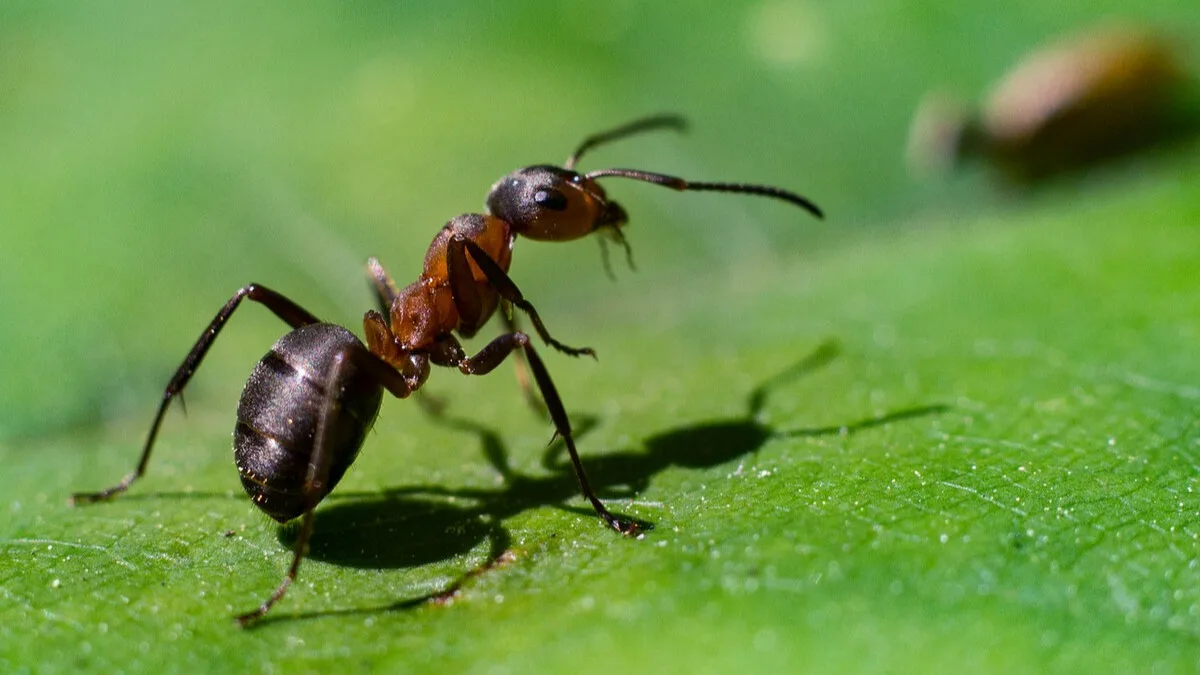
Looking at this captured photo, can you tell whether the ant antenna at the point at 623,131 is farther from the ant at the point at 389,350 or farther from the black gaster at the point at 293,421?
the black gaster at the point at 293,421

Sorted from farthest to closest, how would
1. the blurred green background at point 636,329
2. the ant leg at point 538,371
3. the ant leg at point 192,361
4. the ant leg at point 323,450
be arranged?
the ant leg at point 192,361 → the ant leg at point 538,371 → the ant leg at point 323,450 → the blurred green background at point 636,329

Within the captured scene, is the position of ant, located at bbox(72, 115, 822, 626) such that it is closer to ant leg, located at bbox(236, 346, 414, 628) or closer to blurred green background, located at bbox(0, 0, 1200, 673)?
ant leg, located at bbox(236, 346, 414, 628)

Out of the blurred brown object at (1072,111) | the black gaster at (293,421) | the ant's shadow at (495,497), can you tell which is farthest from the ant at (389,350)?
the blurred brown object at (1072,111)

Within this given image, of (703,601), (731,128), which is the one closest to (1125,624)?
(703,601)

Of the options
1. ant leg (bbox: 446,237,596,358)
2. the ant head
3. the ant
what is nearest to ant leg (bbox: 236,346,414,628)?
the ant

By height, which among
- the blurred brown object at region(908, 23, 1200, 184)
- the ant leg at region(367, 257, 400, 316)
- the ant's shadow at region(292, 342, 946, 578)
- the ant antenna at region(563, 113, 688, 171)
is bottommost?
the ant's shadow at region(292, 342, 946, 578)

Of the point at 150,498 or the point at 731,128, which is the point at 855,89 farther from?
the point at 150,498

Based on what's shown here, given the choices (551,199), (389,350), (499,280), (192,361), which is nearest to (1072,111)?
(551,199)
